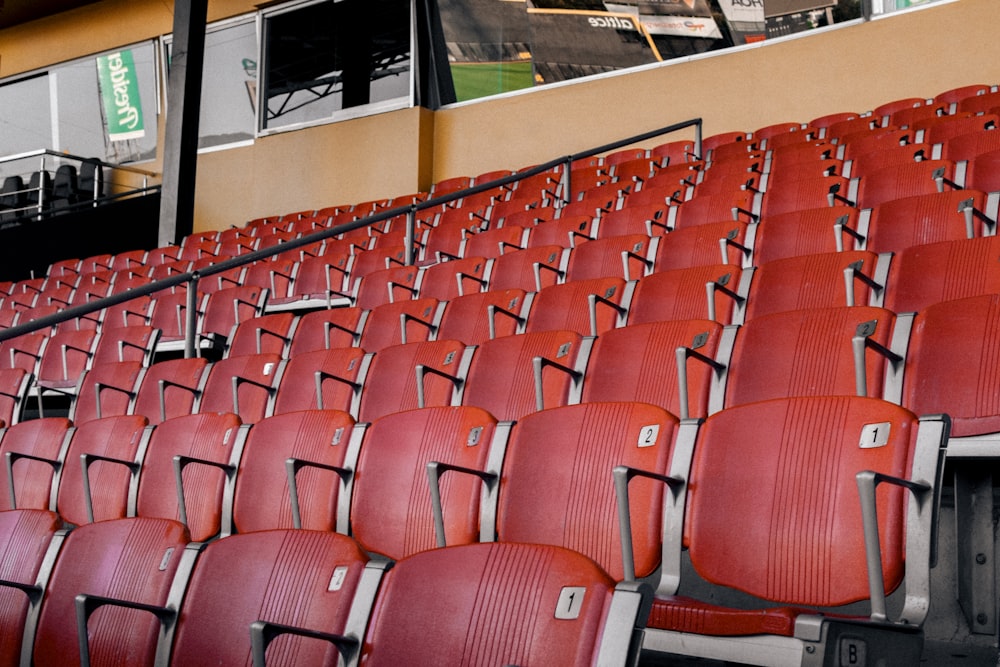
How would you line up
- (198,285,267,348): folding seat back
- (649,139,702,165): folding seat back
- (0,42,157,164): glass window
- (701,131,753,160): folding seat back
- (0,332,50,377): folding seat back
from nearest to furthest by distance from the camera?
(198,285,267,348): folding seat back → (0,332,50,377): folding seat back → (701,131,753,160): folding seat back → (649,139,702,165): folding seat back → (0,42,157,164): glass window

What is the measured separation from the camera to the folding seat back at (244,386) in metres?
1.59

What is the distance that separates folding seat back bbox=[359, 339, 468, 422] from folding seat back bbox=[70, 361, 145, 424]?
0.60m

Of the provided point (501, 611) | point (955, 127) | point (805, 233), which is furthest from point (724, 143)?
point (501, 611)

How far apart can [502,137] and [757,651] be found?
3588 mm

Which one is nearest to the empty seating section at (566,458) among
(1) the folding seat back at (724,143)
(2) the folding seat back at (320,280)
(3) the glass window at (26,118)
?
(2) the folding seat back at (320,280)

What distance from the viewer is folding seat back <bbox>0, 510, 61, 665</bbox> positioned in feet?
3.01

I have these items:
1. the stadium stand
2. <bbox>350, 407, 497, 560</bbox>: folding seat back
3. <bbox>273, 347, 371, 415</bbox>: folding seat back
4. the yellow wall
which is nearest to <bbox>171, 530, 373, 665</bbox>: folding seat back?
the stadium stand

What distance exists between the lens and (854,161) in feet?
6.97

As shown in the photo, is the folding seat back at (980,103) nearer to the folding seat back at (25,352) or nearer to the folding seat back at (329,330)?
the folding seat back at (329,330)

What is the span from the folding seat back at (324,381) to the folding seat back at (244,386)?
0.03 metres

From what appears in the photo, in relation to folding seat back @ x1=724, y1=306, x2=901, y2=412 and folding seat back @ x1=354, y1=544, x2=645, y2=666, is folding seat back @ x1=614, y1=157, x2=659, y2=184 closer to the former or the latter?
folding seat back @ x1=724, y1=306, x2=901, y2=412

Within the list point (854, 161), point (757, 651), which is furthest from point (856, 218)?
point (757, 651)

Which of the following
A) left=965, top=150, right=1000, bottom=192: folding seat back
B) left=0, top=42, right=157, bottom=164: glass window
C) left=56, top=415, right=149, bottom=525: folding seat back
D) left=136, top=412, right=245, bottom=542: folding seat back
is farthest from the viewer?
left=0, top=42, right=157, bottom=164: glass window

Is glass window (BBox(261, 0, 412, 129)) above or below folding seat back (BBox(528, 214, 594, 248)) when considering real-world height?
above
